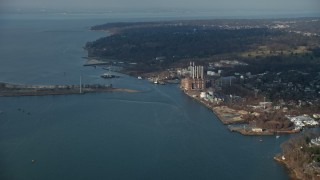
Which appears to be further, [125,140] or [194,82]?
[194,82]

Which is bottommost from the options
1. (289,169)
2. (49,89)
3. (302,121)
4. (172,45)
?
(289,169)

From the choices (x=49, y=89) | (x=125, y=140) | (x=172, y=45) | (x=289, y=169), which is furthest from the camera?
(x=172, y=45)

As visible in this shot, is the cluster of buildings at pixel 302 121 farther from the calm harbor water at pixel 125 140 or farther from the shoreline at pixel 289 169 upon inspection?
the shoreline at pixel 289 169

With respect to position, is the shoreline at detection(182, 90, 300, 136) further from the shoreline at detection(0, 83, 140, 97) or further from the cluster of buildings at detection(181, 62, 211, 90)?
the shoreline at detection(0, 83, 140, 97)

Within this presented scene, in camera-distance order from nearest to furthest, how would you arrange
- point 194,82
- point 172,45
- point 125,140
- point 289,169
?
1. point 289,169
2. point 125,140
3. point 194,82
4. point 172,45

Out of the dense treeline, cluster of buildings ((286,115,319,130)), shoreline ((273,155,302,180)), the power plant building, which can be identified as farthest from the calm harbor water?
the dense treeline

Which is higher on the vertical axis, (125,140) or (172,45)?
(172,45)

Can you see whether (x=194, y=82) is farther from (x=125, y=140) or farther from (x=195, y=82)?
(x=125, y=140)

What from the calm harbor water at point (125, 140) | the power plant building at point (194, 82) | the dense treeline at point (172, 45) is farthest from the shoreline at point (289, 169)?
the dense treeline at point (172, 45)

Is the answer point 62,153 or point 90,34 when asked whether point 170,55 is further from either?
point 62,153

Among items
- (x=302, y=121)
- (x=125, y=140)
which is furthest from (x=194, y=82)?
(x=125, y=140)
